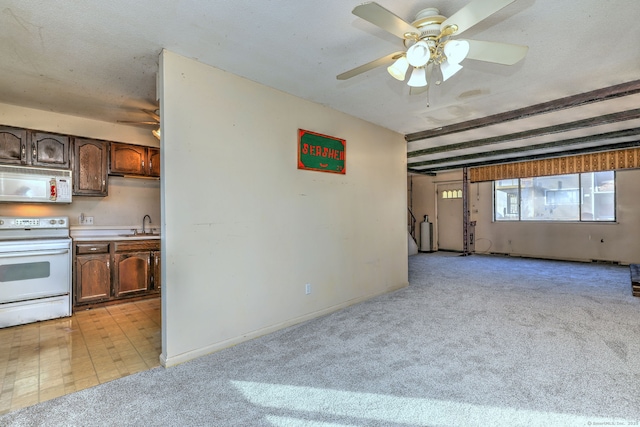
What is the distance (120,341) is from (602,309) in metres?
5.40

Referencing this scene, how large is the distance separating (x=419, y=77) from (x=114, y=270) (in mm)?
4253

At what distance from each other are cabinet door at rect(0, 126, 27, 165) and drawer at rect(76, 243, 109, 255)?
3.79 ft

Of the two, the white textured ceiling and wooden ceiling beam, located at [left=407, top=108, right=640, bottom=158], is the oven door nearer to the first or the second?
the white textured ceiling

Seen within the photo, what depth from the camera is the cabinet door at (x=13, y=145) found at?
3398 mm

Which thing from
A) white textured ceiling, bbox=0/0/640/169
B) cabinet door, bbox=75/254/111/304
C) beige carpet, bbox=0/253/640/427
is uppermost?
white textured ceiling, bbox=0/0/640/169

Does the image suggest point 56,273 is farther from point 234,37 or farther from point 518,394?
point 518,394

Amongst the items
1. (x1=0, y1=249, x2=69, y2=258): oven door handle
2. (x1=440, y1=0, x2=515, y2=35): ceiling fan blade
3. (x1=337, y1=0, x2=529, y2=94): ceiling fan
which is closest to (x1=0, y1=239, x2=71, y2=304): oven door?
(x1=0, y1=249, x2=69, y2=258): oven door handle

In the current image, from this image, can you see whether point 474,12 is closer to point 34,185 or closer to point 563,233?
point 34,185

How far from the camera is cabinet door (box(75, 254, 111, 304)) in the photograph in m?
3.72

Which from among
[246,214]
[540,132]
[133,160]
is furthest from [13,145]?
[540,132]

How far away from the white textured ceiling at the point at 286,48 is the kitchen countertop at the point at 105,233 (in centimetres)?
162

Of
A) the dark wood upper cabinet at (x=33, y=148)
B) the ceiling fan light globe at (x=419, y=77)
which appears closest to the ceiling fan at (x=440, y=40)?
the ceiling fan light globe at (x=419, y=77)

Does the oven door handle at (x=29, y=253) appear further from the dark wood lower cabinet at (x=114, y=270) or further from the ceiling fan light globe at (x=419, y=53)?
the ceiling fan light globe at (x=419, y=53)

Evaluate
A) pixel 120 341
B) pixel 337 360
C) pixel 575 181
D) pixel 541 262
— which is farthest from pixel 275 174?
pixel 575 181
